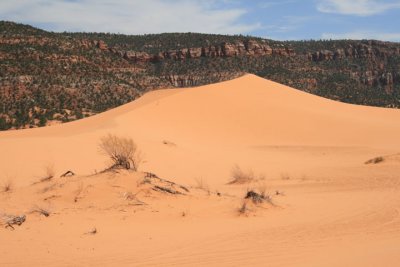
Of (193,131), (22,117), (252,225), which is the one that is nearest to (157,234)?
(252,225)

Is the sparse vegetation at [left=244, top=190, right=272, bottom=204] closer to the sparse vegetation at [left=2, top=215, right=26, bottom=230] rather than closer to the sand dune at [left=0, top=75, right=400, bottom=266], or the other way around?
the sand dune at [left=0, top=75, right=400, bottom=266]

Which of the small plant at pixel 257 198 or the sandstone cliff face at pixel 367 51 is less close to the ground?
the sandstone cliff face at pixel 367 51

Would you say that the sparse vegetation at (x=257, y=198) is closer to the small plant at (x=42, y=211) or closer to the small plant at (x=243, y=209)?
the small plant at (x=243, y=209)

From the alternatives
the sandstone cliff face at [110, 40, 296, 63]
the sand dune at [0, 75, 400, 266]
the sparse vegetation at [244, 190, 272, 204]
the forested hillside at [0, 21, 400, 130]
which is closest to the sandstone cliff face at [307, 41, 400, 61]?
the forested hillside at [0, 21, 400, 130]

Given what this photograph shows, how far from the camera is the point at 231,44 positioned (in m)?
86.4

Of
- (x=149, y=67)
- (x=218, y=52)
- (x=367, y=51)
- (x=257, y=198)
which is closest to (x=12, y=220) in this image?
(x=257, y=198)

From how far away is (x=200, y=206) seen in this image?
30.9 feet

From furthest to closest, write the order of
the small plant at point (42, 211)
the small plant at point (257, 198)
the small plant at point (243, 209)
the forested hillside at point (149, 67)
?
the forested hillside at point (149, 67), the small plant at point (257, 198), the small plant at point (243, 209), the small plant at point (42, 211)

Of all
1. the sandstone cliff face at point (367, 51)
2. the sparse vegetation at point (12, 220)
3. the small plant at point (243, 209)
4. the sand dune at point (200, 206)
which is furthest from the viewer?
the sandstone cliff face at point (367, 51)

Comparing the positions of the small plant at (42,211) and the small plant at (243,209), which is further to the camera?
the small plant at (243,209)

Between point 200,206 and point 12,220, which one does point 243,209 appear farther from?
point 12,220

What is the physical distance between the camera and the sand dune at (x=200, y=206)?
21.5 feet

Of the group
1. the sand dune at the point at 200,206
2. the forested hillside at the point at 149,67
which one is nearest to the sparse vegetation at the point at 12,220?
the sand dune at the point at 200,206

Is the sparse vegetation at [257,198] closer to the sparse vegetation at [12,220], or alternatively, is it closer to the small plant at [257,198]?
the small plant at [257,198]
